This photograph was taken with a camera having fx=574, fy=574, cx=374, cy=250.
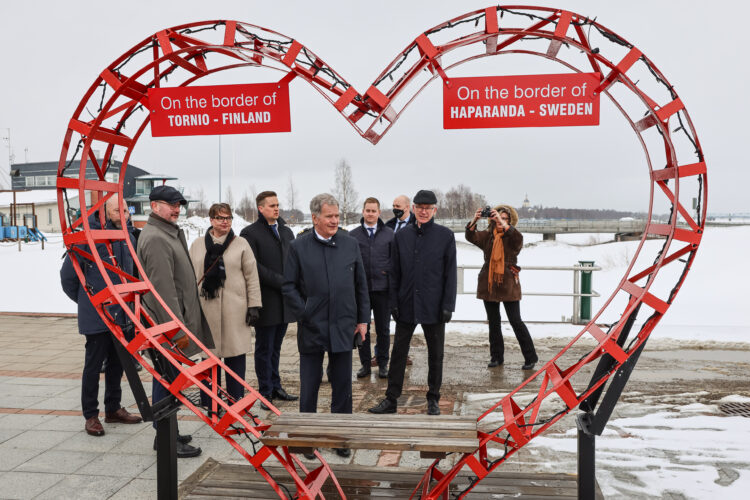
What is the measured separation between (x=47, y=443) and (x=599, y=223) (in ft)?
221

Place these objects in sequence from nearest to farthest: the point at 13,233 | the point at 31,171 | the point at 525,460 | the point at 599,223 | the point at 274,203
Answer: the point at 525,460
the point at 274,203
the point at 13,233
the point at 599,223
the point at 31,171

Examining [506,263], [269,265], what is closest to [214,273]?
[269,265]

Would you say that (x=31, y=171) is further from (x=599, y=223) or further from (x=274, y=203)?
(x=274, y=203)

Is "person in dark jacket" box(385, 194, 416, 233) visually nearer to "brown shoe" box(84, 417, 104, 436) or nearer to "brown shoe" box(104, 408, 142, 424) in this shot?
"brown shoe" box(104, 408, 142, 424)

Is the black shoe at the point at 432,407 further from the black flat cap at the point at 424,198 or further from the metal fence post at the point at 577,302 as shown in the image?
the metal fence post at the point at 577,302

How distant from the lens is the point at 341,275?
14.9 feet

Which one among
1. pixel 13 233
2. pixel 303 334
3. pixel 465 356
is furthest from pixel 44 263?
pixel 303 334

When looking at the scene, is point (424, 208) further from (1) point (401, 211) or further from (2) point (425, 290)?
(1) point (401, 211)

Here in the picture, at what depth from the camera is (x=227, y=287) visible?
16.9ft

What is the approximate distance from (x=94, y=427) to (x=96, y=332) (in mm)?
823

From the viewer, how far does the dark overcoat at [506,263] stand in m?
6.84

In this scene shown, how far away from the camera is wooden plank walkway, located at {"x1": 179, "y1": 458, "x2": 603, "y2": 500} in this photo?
12.0 feet

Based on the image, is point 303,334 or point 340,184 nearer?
point 303,334

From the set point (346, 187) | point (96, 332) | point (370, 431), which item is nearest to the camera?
point (370, 431)
